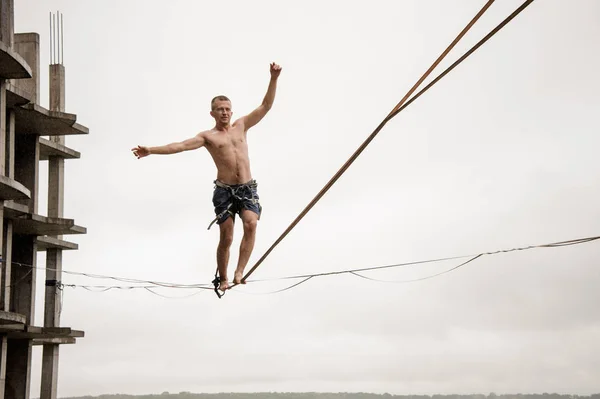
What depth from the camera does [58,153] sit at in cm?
4262

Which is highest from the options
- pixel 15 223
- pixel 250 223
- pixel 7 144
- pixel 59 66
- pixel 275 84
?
pixel 59 66

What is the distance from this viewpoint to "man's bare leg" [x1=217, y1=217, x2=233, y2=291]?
15172 millimetres

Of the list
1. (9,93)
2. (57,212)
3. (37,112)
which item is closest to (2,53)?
(9,93)

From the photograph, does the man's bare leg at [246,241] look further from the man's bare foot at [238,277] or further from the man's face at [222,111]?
the man's face at [222,111]

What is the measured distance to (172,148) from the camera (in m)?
13.5

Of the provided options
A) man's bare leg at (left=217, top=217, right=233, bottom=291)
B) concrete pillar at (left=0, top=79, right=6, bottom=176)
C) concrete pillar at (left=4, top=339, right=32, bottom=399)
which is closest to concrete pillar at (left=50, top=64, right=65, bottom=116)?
concrete pillar at (left=0, top=79, right=6, bottom=176)

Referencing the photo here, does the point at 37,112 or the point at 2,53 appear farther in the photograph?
the point at 37,112

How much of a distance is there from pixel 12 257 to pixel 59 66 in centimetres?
841

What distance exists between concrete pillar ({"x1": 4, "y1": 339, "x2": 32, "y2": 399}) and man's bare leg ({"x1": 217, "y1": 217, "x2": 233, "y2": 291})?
25960 millimetres

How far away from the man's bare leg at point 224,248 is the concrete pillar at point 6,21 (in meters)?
20.0

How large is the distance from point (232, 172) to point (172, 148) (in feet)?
4.98

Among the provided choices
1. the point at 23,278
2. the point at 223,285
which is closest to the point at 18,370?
the point at 23,278

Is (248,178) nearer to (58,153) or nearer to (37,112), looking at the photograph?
(37,112)

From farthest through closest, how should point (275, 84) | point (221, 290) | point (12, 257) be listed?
point (12, 257) < point (221, 290) < point (275, 84)
